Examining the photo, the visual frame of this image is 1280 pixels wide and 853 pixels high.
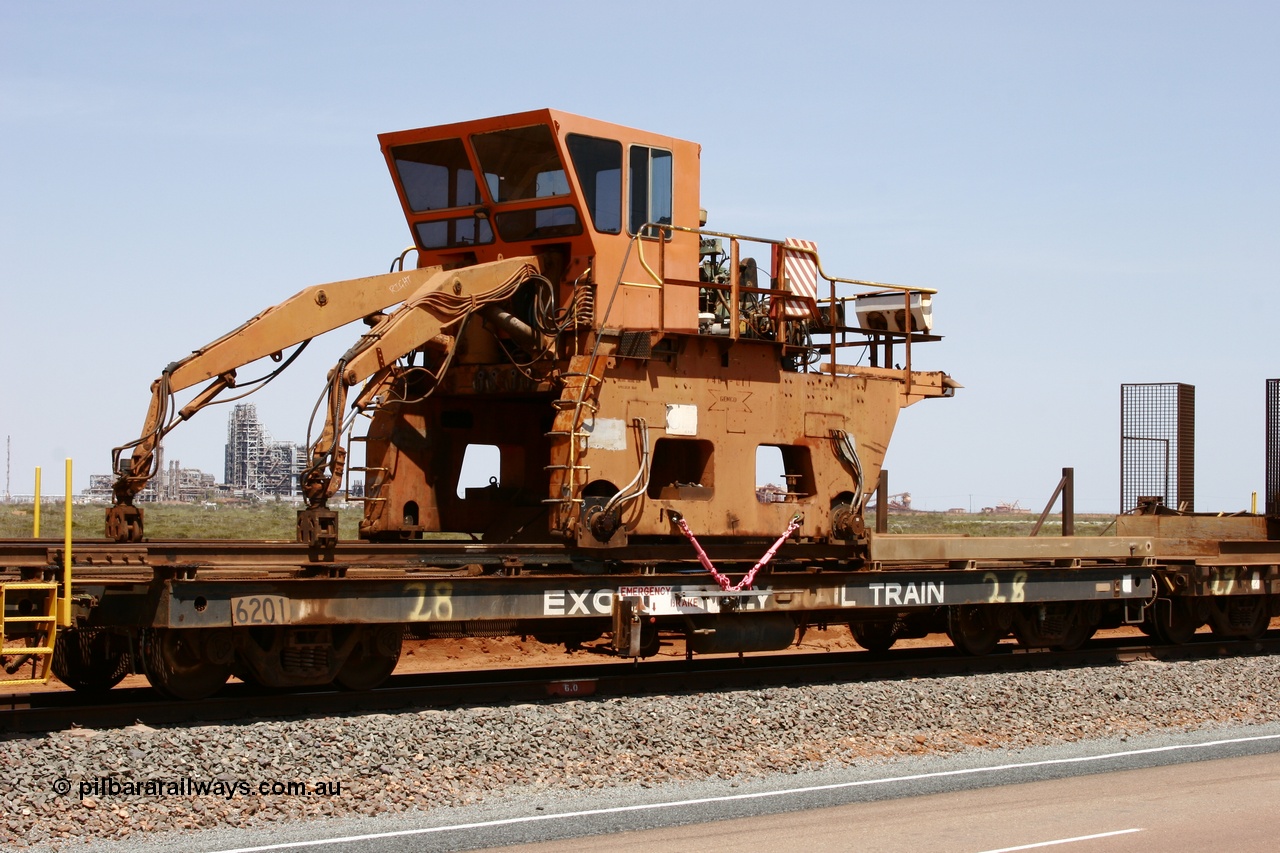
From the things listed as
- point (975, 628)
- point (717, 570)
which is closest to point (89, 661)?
point (717, 570)

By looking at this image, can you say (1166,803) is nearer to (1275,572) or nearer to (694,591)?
(694,591)

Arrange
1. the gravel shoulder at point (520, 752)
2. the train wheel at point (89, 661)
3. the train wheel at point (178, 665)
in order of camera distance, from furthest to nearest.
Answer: the train wheel at point (89, 661), the train wheel at point (178, 665), the gravel shoulder at point (520, 752)

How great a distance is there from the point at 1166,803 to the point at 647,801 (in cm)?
326

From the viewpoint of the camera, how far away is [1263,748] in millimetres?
11438

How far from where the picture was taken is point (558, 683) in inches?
490

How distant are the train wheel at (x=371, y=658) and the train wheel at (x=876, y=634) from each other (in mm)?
6308

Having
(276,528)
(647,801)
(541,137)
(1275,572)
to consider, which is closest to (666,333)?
(541,137)

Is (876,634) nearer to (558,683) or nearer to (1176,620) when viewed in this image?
(1176,620)

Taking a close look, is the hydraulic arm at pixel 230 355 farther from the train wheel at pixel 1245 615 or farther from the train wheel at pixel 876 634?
the train wheel at pixel 1245 615

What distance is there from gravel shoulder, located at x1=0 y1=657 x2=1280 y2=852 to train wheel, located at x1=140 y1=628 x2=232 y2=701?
0.91 meters

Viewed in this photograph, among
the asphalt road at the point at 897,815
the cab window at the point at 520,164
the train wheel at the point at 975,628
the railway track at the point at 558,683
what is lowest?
the asphalt road at the point at 897,815

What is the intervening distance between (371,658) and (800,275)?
5829mm

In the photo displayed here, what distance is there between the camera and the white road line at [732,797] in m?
8.01

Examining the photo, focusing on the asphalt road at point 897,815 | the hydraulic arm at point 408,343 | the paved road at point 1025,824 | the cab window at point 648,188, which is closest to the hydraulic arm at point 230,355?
the hydraulic arm at point 408,343
